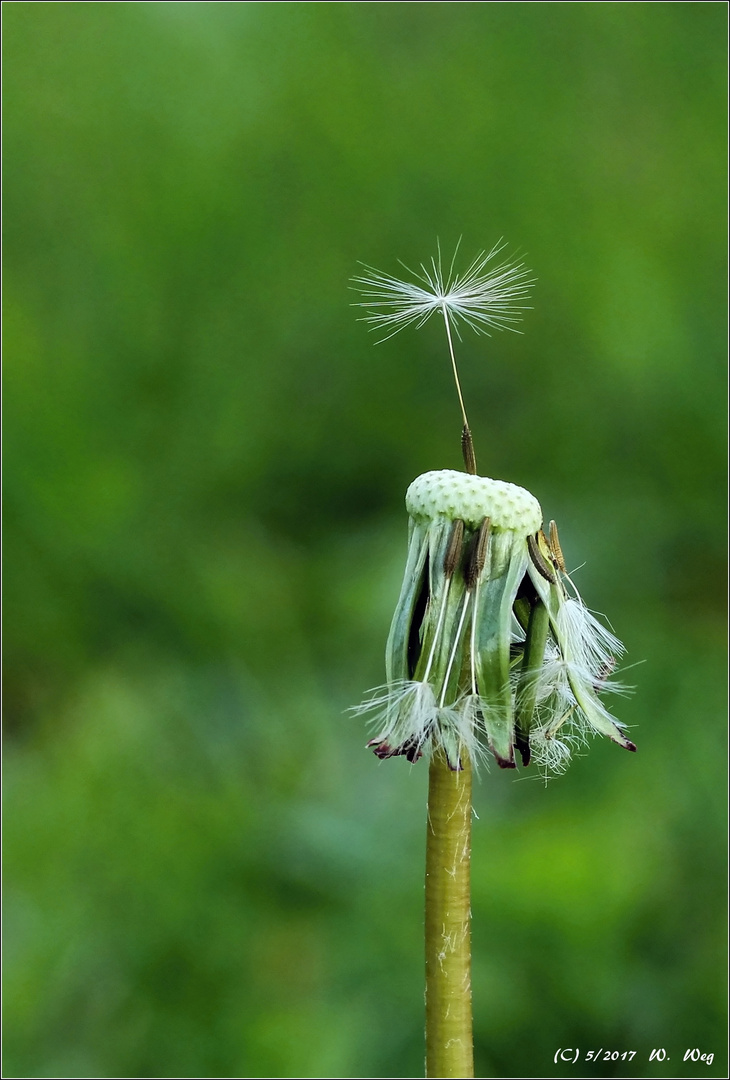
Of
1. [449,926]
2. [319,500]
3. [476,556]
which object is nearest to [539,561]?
[476,556]

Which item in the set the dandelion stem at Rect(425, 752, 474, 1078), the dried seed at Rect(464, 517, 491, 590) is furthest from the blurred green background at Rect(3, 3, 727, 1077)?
the dried seed at Rect(464, 517, 491, 590)

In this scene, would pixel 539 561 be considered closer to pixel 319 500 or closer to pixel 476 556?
pixel 476 556

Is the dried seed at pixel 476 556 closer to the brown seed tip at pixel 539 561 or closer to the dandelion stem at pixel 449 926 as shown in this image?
the brown seed tip at pixel 539 561

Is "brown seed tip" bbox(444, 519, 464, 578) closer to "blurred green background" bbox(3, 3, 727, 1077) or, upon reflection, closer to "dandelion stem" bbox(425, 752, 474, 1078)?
"dandelion stem" bbox(425, 752, 474, 1078)

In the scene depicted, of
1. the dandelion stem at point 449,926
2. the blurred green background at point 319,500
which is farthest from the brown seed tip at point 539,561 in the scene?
the blurred green background at point 319,500

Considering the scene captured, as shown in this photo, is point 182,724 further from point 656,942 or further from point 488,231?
point 488,231
